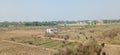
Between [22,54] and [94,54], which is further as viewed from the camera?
[22,54]

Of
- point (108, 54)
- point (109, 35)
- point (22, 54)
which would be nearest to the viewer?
point (108, 54)

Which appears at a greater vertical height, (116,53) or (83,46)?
(83,46)

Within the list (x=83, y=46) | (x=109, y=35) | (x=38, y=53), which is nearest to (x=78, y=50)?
(x=83, y=46)

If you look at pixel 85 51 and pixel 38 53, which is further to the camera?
pixel 38 53

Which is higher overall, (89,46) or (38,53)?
(89,46)

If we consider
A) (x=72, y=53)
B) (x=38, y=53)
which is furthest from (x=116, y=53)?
(x=38, y=53)

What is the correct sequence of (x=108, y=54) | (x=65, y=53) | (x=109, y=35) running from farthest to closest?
(x=109, y=35) < (x=108, y=54) < (x=65, y=53)

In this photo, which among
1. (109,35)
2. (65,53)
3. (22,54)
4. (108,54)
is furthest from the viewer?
(109,35)

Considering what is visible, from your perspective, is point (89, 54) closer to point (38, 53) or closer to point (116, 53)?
point (116, 53)

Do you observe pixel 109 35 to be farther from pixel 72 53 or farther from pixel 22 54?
pixel 72 53
